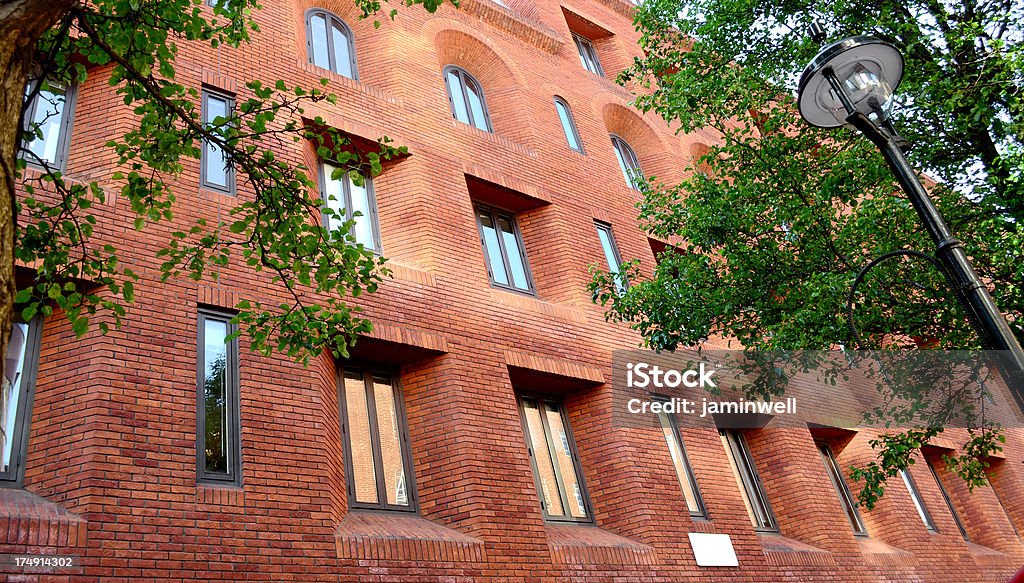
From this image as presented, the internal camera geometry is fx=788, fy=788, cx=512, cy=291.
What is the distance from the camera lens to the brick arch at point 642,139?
18.9 metres

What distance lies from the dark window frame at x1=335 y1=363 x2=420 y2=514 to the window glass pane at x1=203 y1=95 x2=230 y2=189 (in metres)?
2.88

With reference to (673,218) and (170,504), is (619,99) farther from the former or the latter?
(170,504)

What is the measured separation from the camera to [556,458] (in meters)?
11.3

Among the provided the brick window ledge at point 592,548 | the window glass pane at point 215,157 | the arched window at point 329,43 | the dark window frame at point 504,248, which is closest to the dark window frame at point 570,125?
the dark window frame at point 504,248

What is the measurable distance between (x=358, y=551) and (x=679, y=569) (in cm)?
471

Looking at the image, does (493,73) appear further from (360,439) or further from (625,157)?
(360,439)

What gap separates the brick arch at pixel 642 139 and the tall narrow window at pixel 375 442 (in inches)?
423

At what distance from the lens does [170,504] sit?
281 inches

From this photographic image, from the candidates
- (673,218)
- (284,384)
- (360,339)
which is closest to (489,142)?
(673,218)

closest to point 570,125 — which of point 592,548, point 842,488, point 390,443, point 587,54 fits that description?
point 587,54

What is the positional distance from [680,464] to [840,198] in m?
4.71

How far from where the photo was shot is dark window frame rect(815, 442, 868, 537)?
14875 mm

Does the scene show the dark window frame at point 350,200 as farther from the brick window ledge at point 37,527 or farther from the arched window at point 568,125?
the brick window ledge at point 37,527

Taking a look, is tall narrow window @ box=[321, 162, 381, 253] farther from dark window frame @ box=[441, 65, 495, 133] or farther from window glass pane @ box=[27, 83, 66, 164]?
window glass pane @ box=[27, 83, 66, 164]
